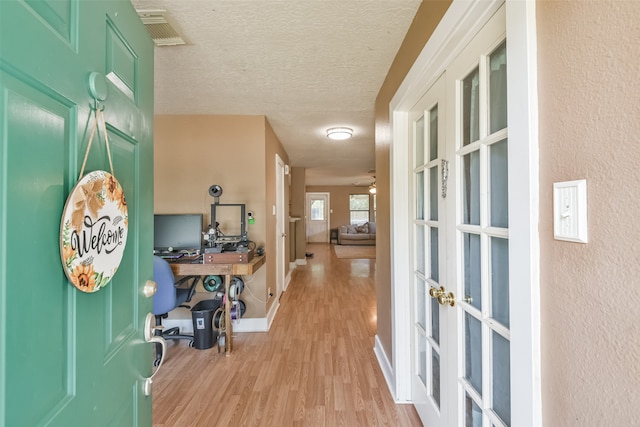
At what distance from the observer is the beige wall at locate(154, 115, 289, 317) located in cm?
298

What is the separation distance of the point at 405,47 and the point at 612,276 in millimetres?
1601

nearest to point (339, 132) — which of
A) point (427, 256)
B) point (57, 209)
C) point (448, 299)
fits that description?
point (427, 256)

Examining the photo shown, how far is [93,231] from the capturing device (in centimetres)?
60

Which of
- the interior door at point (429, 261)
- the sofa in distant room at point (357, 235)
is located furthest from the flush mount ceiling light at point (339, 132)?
the sofa in distant room at point (357, 235)

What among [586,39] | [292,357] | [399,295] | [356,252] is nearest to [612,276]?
[586,39]

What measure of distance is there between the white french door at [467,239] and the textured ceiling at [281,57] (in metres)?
0.54

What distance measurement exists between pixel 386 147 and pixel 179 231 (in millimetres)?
2161

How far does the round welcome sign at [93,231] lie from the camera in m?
0.54

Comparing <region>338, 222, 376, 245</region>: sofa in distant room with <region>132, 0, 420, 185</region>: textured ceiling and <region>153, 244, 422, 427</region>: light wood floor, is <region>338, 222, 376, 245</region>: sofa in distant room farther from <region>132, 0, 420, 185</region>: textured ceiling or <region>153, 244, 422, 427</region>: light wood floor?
<region>132, 0, 420, 185</region>: textured ceiling

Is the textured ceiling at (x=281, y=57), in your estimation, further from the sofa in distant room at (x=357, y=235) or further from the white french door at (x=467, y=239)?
the sofa in distant room at (x=357, y=235)

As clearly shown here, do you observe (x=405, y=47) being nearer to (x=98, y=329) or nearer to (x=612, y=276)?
(x=612, y=276)

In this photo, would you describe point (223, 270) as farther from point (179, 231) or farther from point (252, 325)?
point (252, 325)

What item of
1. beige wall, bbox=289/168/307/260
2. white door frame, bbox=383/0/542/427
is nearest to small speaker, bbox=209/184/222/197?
white door frame, bbox=383/0/542/427

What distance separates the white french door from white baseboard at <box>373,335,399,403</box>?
0.87ft
